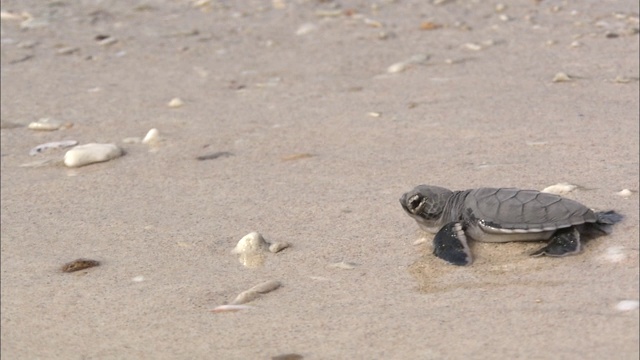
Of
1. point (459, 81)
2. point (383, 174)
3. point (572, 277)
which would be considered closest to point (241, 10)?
point (459, 81)

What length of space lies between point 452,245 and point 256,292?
0.63 metres

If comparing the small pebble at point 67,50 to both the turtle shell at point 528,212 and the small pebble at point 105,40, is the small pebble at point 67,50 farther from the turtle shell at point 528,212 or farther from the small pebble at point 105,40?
the turtle shell at point 528,212

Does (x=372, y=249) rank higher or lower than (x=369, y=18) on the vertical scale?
higher

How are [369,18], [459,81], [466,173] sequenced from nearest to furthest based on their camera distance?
[466,173] → [459,81] → [369,18]

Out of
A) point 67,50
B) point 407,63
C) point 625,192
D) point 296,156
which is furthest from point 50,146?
point 625,192

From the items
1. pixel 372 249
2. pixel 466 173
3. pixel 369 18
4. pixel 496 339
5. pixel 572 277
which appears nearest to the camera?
pixel 496 339

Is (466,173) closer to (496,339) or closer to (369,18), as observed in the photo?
(496,339)

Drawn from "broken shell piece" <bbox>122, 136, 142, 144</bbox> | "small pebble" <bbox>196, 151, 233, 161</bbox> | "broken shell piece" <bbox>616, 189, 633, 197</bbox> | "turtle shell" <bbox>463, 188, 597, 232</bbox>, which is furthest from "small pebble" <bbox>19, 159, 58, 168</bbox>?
"broken shell piece" <bbox>616, 189, 633, 197</bbox>

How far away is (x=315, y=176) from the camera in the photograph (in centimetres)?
407

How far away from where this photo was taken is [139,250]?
3576 millimetres

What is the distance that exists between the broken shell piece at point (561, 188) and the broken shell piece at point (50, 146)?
2.43 metres

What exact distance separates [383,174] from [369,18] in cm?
343

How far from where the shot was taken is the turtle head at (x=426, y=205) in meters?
3.24

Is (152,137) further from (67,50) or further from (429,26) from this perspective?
(429,26)
